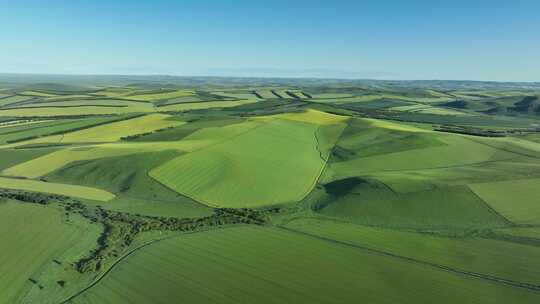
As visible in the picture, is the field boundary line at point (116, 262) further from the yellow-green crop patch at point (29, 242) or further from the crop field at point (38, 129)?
the crop field at point (38, 129)

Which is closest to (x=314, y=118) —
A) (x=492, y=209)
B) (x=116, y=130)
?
(x=116, y=130)

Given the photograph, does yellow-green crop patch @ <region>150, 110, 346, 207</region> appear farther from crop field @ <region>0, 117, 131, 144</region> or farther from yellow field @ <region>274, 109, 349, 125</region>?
crop field @ <region>0, 117, 131, 144</region>

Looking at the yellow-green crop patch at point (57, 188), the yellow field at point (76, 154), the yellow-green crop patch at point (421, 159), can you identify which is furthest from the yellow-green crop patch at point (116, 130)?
the yellow-green crop patch at point (421, 159)

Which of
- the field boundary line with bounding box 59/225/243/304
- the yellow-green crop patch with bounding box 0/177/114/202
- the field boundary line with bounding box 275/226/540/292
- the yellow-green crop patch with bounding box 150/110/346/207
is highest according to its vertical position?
the yellow-green crop patch with bounding box 150/110/346/207

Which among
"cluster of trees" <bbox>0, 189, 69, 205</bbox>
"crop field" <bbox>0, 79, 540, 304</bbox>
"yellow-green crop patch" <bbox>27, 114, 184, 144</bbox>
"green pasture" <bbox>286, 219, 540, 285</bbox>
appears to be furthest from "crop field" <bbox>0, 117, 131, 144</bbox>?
"green pasture" <bbox>286, 219, 540, 285</bbox>

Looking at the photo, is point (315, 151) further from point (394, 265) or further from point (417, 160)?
point (394, 265)

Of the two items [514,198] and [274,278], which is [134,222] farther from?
[514,198]
